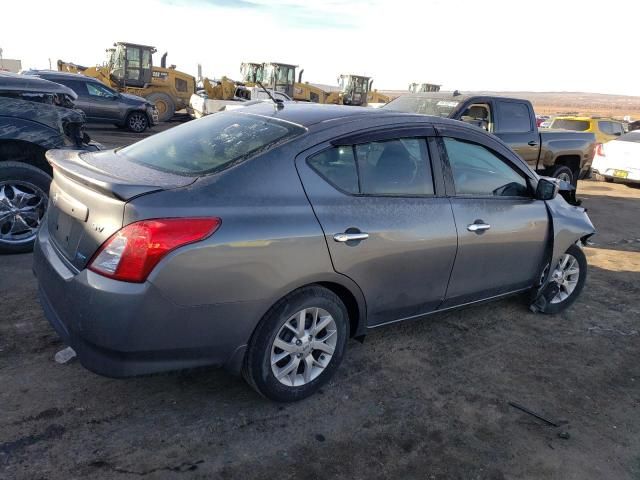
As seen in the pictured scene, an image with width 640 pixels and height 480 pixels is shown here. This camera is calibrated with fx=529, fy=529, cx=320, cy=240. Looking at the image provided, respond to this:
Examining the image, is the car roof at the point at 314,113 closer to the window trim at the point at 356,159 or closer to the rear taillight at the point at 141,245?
the window trim at the point at 356,159

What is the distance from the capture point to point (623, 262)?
20.9ft

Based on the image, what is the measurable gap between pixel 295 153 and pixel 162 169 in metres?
0.73

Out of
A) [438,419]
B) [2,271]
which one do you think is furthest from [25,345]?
[438,419]

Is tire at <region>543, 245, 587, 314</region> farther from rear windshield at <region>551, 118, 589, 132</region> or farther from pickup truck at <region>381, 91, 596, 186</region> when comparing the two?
rear windshield at <region>551, 118, 589, 132</region>

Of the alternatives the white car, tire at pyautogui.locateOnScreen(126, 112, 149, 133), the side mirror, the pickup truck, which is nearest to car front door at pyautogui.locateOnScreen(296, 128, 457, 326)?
the side mirror

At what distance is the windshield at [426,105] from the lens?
7.93m

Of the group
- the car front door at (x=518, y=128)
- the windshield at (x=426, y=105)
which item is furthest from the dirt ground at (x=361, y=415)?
the car front door at (x=518, y=128)

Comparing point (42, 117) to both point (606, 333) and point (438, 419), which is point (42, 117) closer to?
point (438, 419)

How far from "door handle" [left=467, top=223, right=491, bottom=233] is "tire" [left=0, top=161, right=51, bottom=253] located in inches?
152

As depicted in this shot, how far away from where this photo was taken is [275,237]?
2617 millimetres

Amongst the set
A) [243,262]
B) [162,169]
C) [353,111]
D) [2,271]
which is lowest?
[2,271]

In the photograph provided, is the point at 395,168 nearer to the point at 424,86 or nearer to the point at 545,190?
the point at 545,190

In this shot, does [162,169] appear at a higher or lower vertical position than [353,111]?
lower

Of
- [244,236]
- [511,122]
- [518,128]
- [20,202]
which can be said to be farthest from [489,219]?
[518,128]
